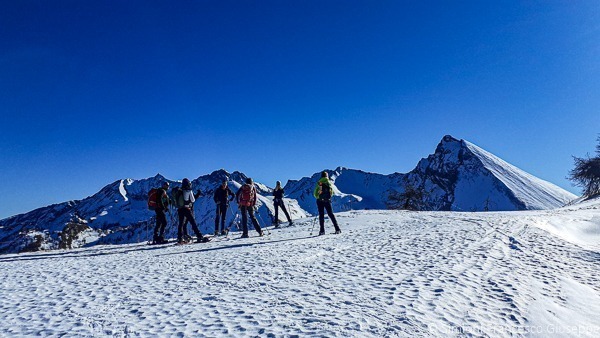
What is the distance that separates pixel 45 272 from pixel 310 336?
27.0ft

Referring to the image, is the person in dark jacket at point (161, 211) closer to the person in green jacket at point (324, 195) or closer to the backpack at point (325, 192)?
the person in green jacket at point (324, 195)

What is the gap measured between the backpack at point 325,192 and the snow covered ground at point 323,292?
361cm

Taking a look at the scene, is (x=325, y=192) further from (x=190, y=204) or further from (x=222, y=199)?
(x=222, y=199)

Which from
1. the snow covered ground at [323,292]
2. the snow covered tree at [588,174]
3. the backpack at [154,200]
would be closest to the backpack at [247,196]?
the backpack at [154,200]

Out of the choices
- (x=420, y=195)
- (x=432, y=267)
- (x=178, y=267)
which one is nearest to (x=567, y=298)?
(x=432, y=267)

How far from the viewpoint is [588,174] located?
44.7 m

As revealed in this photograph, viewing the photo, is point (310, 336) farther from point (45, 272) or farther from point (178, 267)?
point (45, 272)

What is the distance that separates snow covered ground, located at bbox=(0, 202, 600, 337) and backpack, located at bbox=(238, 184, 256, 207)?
4.22m

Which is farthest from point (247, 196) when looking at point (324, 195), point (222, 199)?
point (222, 199)

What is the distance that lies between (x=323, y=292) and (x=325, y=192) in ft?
27.6

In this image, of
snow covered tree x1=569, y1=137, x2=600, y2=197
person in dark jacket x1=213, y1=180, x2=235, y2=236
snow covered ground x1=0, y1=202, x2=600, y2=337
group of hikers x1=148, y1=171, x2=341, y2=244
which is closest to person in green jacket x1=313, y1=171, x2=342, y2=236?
group of hikers x1=148, y1=171, x2=341, y2=244

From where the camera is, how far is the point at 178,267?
8.98m

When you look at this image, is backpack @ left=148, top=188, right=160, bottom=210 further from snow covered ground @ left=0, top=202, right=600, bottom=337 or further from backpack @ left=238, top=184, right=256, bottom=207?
snow covered ground @ left=0, top=202, right=600, bottom=337

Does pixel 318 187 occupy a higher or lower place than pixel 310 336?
higher
